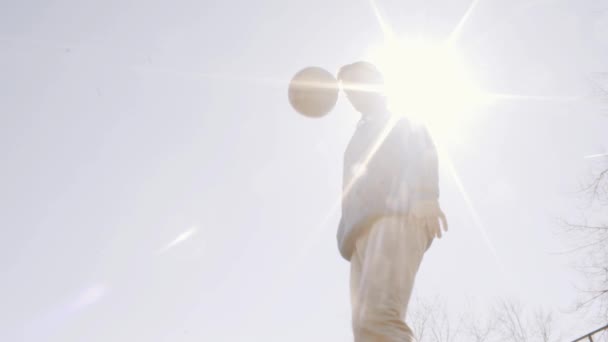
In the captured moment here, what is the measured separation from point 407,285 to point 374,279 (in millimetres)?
163

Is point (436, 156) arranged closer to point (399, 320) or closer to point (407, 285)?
point (407, 285)

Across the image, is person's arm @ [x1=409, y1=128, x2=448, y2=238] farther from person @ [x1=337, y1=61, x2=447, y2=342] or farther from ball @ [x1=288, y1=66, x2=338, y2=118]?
ball @ [x1=288, y1=66, x2=338, y2=118]

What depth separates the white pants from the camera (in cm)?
172

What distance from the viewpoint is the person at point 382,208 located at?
1.80 metres

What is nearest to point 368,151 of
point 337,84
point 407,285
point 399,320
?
point 337,84

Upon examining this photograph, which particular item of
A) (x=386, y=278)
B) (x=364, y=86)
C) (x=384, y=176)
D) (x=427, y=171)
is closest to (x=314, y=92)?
(x=364, y=86)

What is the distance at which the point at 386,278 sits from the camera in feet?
6.03

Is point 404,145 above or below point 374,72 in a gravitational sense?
below

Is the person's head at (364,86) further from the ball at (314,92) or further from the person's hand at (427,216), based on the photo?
the person's hand at (427,216)

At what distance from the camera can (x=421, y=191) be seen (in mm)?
2100

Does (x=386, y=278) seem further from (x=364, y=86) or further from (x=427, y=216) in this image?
(x=364, y=86)

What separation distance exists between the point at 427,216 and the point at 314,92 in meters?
1.41

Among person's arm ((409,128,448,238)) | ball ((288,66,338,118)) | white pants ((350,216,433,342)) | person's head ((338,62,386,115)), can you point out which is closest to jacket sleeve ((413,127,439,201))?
person's arm ((409,128,448,238))

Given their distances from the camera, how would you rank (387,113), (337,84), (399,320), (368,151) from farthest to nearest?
(337,84)
(387,113)
(368,151)
(399,320)
